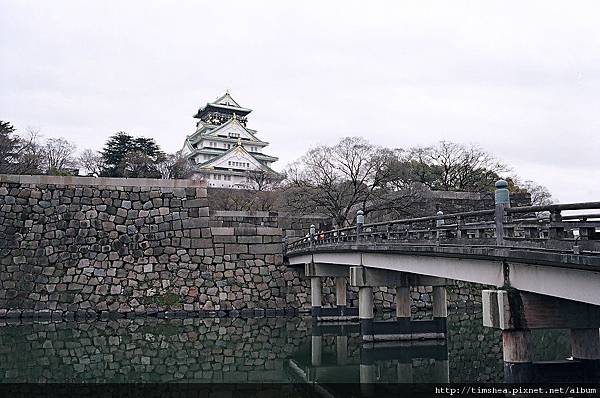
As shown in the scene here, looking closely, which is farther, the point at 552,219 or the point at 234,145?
the point at 234,145

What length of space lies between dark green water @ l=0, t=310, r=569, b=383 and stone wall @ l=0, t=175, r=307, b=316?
198cm

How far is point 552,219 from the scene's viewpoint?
7703 millimetres

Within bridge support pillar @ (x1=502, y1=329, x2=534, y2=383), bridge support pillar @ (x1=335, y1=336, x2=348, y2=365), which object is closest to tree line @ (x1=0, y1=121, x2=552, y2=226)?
bridge support pillar @ (x1=335, y1=336, x2=348, y2=365)

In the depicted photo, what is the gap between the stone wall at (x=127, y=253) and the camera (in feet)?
77.3

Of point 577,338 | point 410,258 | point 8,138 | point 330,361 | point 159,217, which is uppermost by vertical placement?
point 8,138

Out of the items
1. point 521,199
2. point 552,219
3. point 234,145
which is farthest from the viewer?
point 234,145

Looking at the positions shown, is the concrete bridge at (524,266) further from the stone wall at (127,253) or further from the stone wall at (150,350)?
the stone wall at (127,253)

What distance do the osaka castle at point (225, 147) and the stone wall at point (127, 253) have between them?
25238mm

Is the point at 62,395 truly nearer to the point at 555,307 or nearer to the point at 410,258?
the point at 410,258

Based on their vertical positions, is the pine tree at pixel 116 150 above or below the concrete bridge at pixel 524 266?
above

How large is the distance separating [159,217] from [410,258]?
1492 centimetres

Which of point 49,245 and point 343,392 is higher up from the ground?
point 49,245

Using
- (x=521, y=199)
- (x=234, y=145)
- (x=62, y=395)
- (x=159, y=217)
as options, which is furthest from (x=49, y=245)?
(x=234, y=145)

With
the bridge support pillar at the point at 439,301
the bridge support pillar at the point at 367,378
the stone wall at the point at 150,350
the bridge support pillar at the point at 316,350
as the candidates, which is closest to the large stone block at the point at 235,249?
the stone wall at the point at 150,350
